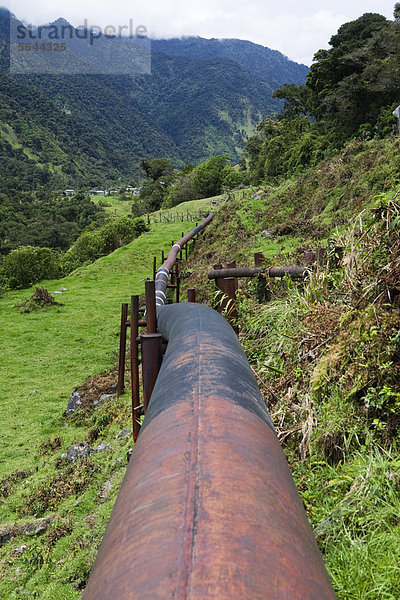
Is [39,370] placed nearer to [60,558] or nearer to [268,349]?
[60,558]

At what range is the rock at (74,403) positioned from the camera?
786cm

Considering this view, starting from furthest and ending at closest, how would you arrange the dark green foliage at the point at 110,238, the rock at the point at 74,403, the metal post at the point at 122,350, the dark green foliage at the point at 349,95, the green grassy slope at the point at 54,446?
the dark green foliage at the point at 110,238 < the dark green foliage at the point at 349,95 < the rock at the point at 74,403 < the metal post at the point at 122,350 < the green grassy slope at the point at 54,446

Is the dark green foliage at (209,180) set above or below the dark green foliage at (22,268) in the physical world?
above

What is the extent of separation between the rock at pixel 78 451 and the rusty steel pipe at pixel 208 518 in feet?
16.4

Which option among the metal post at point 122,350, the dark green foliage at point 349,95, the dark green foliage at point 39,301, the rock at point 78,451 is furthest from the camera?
the dark green foliage at point 349,95

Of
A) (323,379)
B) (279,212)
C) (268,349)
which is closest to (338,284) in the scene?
(268,349)

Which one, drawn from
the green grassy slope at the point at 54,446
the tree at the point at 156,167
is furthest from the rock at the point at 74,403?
the tree at the point at 156,167

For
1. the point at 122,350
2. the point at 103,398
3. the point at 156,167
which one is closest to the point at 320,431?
the point at 122,350

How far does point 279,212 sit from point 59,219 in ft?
222

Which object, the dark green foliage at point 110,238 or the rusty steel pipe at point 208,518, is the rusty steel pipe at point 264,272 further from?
the dark green foliage at point 110,238

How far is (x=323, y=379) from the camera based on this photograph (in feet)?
9.75

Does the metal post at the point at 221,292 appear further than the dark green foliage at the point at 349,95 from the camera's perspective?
No

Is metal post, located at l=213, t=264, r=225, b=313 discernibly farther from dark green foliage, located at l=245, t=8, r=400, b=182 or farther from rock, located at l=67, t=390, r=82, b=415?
dark green foliage, located at l=245, t=8, r=400, b=182

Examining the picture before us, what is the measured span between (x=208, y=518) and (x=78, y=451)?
5557 mm
